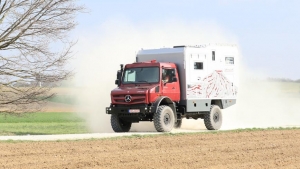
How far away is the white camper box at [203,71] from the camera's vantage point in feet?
90.4

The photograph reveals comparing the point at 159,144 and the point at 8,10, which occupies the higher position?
the point at 8,10

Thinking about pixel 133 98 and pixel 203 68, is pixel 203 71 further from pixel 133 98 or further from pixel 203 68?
pixel 133 98

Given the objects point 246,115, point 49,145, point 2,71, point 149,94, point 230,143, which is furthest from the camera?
point 246,115

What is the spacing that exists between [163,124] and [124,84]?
226cm


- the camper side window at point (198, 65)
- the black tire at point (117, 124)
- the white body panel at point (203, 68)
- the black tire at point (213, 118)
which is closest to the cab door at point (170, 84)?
the white body panel at point (203, 68)

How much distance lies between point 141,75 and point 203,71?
306 centimetres

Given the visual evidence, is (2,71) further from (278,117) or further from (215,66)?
(278,117)

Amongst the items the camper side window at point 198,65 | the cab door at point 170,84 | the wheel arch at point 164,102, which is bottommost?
the wheel arch at point 164,102

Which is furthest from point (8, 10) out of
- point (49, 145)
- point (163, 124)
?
point (49, 145)

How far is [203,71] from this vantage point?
2827cm

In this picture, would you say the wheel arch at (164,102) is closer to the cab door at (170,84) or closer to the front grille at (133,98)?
the cab door at (170,84)

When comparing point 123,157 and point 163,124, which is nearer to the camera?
point 123,157

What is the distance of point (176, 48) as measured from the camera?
27.9 metres

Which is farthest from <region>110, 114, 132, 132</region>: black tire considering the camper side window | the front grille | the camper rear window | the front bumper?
the camper rear window
